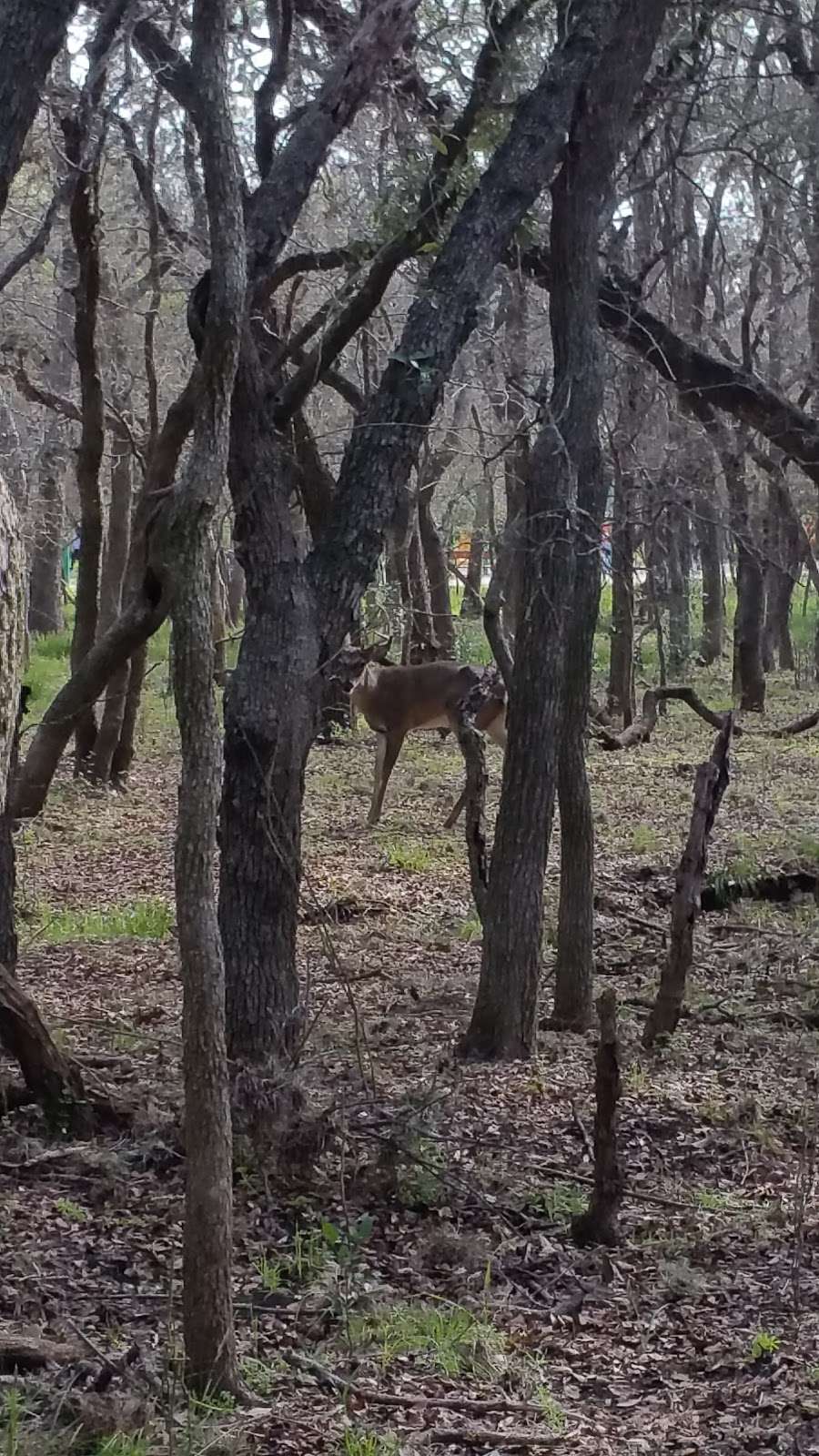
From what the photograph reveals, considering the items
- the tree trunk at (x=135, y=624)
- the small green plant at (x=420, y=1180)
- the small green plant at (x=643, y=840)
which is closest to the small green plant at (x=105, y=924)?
the tree trunk at (x=135, y=624)

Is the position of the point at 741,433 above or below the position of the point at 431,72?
below

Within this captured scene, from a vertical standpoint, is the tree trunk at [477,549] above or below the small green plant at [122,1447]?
above

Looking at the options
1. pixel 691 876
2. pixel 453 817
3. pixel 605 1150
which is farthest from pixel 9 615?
pixel 453 817

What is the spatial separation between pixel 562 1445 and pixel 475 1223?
167 cm

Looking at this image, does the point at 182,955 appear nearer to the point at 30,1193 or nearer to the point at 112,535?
the point at 30,1193

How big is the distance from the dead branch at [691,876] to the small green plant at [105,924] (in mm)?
3479

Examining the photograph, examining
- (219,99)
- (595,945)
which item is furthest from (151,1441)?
(595,945)

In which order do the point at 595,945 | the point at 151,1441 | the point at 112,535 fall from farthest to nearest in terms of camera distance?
1. the point at 112,535
2. the point at 595,945
3. the point at 151,1441

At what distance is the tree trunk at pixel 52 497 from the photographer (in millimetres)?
18438

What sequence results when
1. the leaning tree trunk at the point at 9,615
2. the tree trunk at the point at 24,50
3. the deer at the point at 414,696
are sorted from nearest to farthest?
the leaning tree trunk at the point at 9,615 → the tree trunk at the point at 24,50 → the deer at the point at 414,696

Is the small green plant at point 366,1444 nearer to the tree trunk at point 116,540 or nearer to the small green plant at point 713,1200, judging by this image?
the small green plant at point 713,1200

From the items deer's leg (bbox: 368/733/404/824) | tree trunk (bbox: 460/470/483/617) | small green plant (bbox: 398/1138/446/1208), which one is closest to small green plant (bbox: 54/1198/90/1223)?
small green plant (bbox: 398/1138/446/1208)

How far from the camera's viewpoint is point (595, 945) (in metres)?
9.92

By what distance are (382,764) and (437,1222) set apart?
27.2 feet
